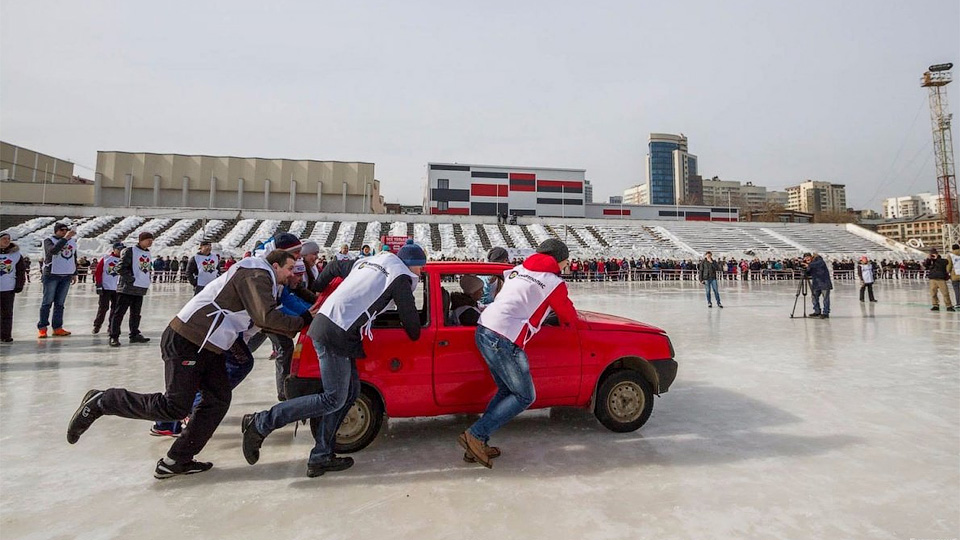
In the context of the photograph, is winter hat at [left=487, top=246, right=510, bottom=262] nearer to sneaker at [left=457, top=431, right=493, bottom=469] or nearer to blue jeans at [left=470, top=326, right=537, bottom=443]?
blue jeans at [left=470, top=326, right=537, bottom=443]

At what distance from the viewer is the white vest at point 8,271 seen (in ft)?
24.0

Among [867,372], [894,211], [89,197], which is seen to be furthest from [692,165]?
[867,372]

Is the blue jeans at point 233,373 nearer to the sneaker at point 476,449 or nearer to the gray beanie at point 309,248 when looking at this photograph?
the gray beanie at point 309,248

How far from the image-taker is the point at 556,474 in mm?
3133

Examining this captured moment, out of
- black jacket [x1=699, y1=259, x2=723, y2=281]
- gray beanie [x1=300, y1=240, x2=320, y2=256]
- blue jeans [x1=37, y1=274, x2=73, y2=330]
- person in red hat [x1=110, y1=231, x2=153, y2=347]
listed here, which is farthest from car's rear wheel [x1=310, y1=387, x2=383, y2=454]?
black jacket [x1=699, y1=259, x2=723, y2=281]

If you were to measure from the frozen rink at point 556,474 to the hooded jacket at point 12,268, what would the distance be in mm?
2848

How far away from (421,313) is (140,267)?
21.6 ft

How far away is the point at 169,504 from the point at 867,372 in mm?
7410

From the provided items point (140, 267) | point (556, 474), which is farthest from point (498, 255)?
point (140, 267)

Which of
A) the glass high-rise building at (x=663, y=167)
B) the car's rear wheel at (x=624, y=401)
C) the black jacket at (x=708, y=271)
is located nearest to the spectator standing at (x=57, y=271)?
the car's rear wheel at (x=624, y=401)

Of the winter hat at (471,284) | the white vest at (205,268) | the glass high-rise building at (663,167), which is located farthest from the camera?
the glass high-rise building at (663,167)

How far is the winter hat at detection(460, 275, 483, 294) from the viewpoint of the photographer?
4270 millimetres

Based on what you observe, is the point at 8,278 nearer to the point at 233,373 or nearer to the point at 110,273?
the point at 110,273

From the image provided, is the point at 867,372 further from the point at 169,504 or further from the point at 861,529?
the point at 169,504
